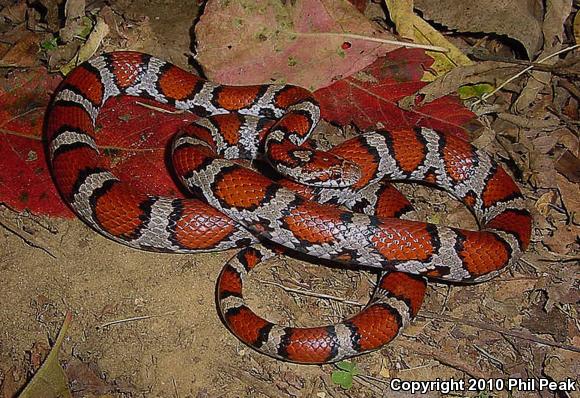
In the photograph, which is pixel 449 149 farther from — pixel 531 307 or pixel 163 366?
pixel 163 366

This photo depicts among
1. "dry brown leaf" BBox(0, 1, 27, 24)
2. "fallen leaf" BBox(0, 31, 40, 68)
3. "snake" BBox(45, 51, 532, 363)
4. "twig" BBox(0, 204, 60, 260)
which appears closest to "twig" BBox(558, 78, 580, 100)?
"snake" BBox(45, 51, 532, 363)

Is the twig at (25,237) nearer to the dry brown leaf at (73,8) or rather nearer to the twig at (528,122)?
the dry brown leaf at (73,8)

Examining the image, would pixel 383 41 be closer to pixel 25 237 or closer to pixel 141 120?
pixel 141 120

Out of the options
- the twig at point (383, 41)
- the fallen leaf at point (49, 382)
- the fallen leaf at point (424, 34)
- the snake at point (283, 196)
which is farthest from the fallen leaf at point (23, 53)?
the fallen leaf at point (424, 34)

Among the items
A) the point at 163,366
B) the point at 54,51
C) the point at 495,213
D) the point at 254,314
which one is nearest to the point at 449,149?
the point at 495,213

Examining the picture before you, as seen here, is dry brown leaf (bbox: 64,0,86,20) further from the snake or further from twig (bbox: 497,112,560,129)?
twig (bbox: 497,112,560,129)

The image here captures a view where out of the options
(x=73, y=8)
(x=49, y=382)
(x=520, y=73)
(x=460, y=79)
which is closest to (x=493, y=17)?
(x=520, y=73)
